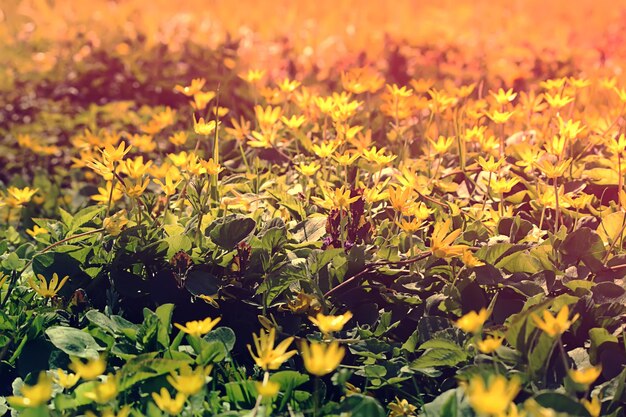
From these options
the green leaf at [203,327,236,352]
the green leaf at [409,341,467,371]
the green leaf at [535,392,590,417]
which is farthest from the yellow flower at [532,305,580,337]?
the green leaf at [203,327,236,352]

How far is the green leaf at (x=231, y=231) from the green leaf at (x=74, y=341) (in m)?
0.41

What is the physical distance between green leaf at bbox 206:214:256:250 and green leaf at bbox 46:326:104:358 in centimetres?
41

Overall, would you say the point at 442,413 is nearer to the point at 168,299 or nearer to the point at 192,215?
the point at 168,299

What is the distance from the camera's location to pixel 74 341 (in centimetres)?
220

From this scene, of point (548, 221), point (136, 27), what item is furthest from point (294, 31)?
point (548, 221)

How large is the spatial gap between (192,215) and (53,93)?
356 centimetres

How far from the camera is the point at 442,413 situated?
182cm

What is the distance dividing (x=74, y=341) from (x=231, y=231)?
0.48 meters

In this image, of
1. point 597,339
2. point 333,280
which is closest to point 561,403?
point 597,339

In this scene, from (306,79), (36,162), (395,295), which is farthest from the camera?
(306,79)

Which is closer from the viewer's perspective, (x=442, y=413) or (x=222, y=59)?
(x=442, y=413)

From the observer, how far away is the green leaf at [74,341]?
85.0 inches

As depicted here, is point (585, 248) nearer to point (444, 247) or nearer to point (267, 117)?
point (444, 247)

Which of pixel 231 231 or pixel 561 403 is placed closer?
pixel 561 403
